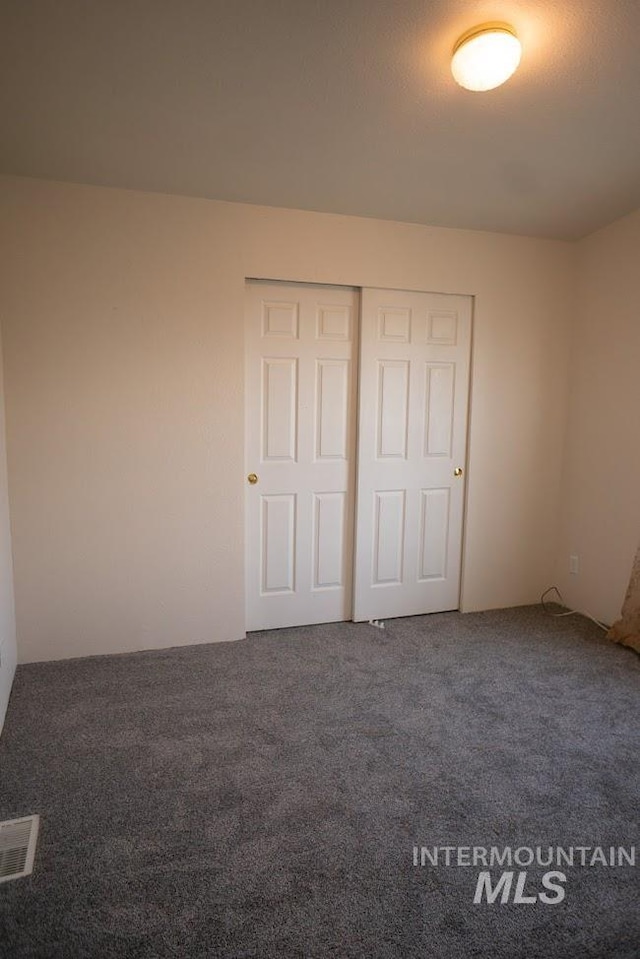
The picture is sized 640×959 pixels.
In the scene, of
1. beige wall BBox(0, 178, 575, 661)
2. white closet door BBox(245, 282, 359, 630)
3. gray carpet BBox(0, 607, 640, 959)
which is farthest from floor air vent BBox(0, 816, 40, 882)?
white closet door BBox(245, 282, 359, 630)

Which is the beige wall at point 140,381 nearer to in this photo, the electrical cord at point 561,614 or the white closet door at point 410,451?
the white closet door at point 410,451

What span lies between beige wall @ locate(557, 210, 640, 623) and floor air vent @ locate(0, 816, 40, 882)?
3.24 meters

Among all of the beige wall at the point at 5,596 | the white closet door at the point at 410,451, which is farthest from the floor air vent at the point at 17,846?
the white closet door at the point at 410,451

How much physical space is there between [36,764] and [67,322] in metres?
2.05

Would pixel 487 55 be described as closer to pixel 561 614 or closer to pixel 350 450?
pixel 350 450

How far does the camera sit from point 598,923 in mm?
1439

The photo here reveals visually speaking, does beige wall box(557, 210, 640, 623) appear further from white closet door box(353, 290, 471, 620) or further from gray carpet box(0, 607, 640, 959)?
white closet door box(353, 290, 471, 620)

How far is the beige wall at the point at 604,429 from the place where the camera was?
3.19 m

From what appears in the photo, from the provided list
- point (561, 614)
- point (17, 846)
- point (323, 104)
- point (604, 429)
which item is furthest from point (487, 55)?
point (561, 614)

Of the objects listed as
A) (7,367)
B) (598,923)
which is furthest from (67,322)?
(598,923)

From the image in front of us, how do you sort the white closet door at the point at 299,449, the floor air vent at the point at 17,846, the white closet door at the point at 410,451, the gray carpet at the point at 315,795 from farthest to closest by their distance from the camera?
the white closet door at the point at 410,451, the white closet door at the point at 299,449, the floor air vent at the point at 17,846, the gray carpet at the point at 315,795

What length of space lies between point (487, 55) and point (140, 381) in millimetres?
2100

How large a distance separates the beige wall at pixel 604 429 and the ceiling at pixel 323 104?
0.43 m

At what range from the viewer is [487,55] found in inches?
64.0
